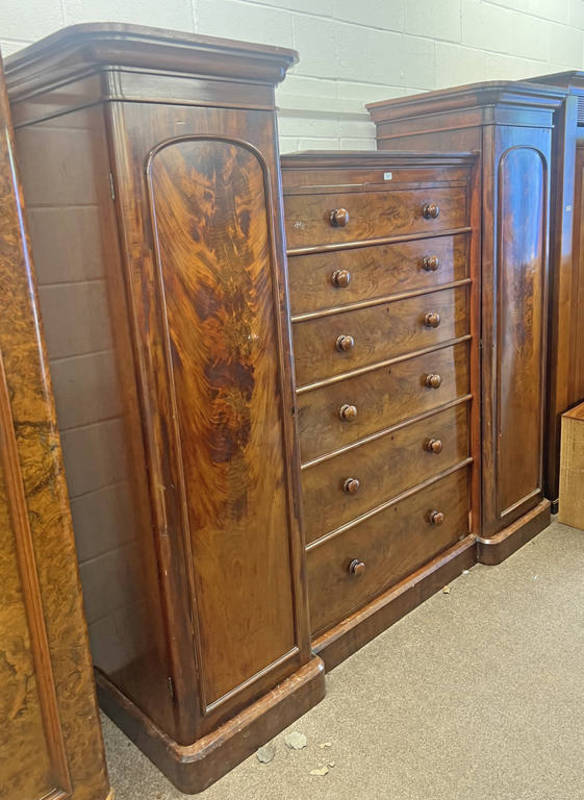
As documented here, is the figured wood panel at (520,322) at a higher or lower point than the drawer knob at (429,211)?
lower

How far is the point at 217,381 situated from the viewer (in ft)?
5.03

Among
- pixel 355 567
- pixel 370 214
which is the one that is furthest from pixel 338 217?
pixel 355 567

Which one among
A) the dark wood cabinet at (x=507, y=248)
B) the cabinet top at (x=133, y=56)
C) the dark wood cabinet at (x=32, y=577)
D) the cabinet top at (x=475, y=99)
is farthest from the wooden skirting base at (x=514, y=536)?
the cabinet top at (x=133, y=56)

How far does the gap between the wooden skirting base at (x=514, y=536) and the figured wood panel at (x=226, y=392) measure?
105cm

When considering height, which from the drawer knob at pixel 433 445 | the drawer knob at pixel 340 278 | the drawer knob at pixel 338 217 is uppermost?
the drawer knob at pixel 338 217

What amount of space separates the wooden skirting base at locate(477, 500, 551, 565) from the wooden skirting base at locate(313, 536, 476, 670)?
1.7 inches

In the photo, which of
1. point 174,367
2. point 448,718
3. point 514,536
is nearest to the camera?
point 174,367

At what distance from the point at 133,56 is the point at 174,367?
0.59 metres

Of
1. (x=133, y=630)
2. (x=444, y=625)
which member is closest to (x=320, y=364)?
(x=133, y=630)

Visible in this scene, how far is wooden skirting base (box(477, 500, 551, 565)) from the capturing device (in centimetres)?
256

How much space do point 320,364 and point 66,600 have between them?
2.99 feet

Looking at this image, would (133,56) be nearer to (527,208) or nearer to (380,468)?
(380,468)

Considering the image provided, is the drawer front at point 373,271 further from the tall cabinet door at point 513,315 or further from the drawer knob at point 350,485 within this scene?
the drawer knob at point 350,485

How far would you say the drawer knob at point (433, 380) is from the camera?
2.25 m
